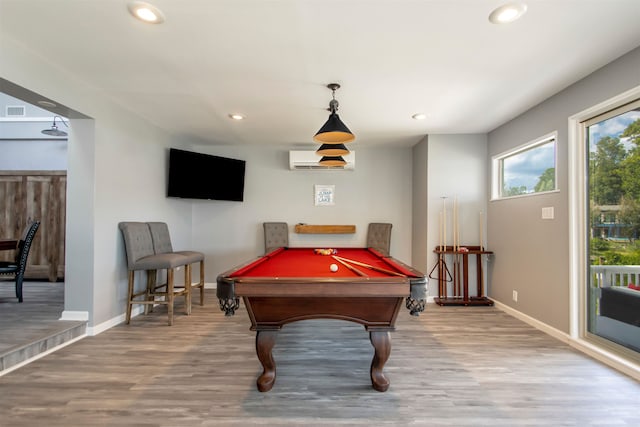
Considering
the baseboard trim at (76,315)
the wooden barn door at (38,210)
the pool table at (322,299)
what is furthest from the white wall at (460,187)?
the wooden barn door at (38,210)

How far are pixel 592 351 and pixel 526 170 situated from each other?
2.05 metres

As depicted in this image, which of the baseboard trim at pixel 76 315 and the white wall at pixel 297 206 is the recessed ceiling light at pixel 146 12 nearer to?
the baseboard trim at pixel 76 315

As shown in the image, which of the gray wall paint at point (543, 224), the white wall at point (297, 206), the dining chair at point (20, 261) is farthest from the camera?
the white wall at point (297, 206)

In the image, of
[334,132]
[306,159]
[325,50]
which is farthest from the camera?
[306,159]

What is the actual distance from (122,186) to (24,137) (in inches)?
143

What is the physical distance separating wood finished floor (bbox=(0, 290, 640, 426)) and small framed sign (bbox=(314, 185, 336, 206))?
8.21 ft

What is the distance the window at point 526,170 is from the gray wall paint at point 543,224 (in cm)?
11

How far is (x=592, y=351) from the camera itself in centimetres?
260

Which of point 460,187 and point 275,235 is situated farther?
point 275,235

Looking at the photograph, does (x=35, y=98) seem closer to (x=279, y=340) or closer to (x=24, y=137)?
(x=279, y=340)

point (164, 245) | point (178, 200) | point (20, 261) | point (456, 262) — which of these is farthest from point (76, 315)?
point (456, 262)

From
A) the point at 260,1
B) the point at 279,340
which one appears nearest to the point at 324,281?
the point at 279,340

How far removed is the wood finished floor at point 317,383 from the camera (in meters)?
1.78

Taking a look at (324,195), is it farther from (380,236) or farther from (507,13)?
(507,13)
